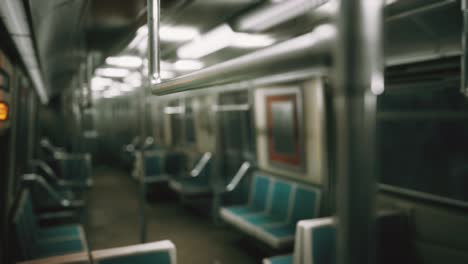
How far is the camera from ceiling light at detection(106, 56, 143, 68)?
6.14 meters

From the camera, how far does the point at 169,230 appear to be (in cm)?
610

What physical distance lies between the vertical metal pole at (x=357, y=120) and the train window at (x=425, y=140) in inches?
108

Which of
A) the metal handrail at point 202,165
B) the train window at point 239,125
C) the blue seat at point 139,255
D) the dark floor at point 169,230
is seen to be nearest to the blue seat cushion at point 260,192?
the train window at point 239,125

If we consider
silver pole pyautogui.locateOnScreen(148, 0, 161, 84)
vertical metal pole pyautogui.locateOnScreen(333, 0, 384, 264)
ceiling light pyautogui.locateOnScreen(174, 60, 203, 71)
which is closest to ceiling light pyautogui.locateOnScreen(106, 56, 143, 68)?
ceiling light pyautogui.locateOnScreen(174, 60, 203, 71)

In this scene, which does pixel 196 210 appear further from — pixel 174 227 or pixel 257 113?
pixel 257 113

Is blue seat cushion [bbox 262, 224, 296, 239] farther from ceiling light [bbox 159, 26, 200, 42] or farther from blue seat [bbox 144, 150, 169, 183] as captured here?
blue seat [bbox 144, 150, 169, 183]

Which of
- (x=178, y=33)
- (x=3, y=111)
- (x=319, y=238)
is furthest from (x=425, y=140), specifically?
(x=3, y=111)

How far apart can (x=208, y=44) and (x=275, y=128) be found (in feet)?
4.80

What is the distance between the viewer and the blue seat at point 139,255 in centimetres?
222

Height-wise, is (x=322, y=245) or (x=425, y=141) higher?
(x=425, y=141)

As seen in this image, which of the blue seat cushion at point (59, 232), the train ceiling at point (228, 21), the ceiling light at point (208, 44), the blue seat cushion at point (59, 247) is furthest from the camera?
the blue seat cushion at point (59, 232)

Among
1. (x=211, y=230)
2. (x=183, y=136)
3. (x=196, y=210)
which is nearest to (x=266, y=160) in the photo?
(x=211, y=230)

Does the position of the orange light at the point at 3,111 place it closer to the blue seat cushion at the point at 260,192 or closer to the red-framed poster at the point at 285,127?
the red-framed poster at the point at 285,127

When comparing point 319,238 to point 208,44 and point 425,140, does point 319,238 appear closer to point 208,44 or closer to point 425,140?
point 425,140
